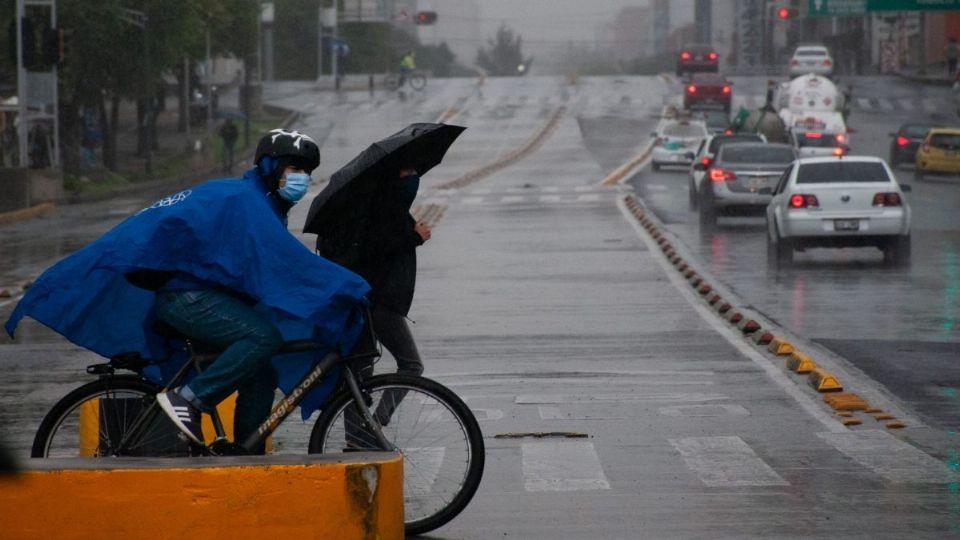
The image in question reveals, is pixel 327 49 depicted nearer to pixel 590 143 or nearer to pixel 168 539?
pixel 590 143

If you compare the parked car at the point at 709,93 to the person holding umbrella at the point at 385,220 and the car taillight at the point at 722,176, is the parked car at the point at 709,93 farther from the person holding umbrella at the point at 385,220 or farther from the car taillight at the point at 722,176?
the person holding umbrella at the point at 385,220

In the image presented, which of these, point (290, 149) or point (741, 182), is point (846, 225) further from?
point (290, 149)

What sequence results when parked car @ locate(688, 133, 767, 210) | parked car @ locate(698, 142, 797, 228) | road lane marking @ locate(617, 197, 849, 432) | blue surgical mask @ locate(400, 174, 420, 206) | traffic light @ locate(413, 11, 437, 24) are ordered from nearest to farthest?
blue surgical mask @ locate(400, 174, 420, 206)
road lane marking @ locate(617, 197, 849, 432)
parked car @ locate(698, 142, 797, 228)
parked car @ locate(688, 133, 767, 210)
traffic light @ locate(413, 11, 437, 24)

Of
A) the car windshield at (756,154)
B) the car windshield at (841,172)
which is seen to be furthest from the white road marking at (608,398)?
the car windshield at (756,154)

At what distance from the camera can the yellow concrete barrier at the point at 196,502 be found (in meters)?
6.83

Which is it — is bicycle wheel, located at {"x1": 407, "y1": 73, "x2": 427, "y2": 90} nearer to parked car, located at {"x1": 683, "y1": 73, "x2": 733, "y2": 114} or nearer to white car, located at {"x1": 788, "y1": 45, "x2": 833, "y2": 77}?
white car, located at {"x1": 788, "y1": 45, "x2": 833, "y2": 77}

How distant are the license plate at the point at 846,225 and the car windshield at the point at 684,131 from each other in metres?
31.6

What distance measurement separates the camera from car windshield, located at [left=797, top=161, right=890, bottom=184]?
26344mm

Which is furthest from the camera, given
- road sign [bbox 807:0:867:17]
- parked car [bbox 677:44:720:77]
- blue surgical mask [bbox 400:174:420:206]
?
parked car [bbox 677:44:720:77]

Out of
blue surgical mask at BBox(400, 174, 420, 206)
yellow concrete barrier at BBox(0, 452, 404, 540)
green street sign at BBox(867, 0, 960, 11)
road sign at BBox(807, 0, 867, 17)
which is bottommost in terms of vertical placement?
yellow concrete barrier at BBox(0, 452, 404, 540)

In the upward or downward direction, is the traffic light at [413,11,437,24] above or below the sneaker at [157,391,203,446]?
above

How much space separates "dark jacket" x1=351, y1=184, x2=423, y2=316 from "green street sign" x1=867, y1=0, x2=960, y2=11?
42.4m

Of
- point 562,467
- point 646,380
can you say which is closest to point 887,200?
point 646,380

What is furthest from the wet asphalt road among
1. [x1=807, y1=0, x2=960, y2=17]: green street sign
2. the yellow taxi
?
[x1=807, y1=0, x2=960, y2=17]: green street sign
